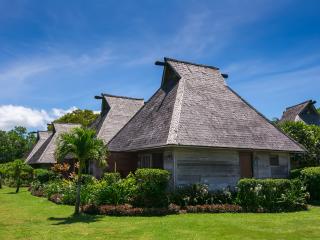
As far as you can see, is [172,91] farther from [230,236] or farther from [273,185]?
[230,236]

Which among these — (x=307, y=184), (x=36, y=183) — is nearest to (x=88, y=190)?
(x=307, y=184)

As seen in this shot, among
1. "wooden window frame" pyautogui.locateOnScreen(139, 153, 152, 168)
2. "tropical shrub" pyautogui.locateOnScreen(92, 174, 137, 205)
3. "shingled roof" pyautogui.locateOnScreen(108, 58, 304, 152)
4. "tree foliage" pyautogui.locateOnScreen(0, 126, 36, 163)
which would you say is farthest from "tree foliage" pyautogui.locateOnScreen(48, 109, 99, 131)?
"tropical shrub" pyautogui.locateOnScreen(92, 174, 137, 205)

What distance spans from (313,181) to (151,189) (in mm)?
9426

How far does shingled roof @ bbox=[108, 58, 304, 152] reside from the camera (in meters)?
19.6

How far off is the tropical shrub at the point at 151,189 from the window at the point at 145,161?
175 inches

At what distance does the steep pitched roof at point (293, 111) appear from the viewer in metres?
42.0

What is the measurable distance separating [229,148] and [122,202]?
249 inches

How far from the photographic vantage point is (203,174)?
1969 cm

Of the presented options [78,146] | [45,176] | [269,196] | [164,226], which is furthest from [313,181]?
[45,176]

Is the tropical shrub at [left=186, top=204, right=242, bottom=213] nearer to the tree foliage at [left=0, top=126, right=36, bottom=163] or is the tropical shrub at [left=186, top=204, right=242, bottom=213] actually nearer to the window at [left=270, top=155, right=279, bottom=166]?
the window at [left=270, top=155, right=279, bottom=166]

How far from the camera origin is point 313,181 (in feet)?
67.3

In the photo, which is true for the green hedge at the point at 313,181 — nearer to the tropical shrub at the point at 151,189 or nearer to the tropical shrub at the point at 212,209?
the tropical shrub at the point at 212,209

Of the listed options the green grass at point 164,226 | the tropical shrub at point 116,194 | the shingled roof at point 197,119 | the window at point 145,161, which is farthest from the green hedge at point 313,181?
the tropical shrub at point 116,194

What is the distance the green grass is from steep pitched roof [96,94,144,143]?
13.2m
